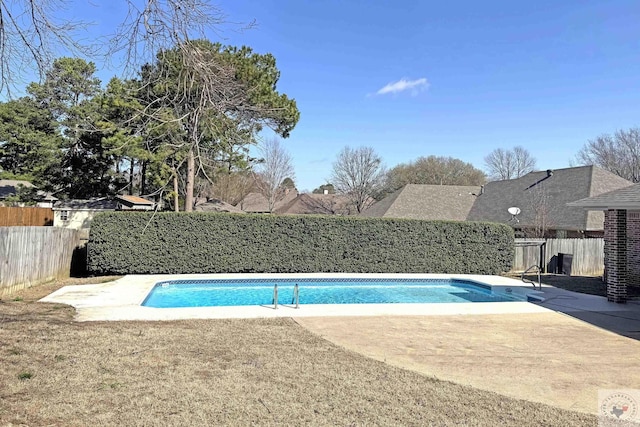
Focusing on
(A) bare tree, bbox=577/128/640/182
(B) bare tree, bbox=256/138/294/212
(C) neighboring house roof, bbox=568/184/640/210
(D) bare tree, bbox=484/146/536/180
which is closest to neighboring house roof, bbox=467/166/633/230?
(C) neighboring house roof, bbox=568/184/640/210

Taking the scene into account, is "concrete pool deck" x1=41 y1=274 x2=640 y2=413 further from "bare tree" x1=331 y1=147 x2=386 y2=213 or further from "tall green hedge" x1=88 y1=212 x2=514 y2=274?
"bare tree" x1=331 y1=147 x2=386 y2=213

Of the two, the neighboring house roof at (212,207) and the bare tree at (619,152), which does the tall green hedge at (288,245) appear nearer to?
the neighboring house roof at (212,207)

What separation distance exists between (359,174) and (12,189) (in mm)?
27894

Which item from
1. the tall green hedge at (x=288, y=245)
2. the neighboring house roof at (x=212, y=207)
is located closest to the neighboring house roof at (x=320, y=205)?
the neighboring house roof at (x=212, y=207)

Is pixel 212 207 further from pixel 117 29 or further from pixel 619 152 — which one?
pixel 619 152

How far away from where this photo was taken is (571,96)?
20047 mm

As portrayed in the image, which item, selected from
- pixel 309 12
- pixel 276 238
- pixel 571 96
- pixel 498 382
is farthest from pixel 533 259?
pixel 498 382

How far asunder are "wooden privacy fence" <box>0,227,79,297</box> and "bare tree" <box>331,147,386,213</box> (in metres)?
29.6

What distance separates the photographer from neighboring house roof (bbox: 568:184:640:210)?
34.8ft

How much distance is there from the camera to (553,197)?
80.8ft

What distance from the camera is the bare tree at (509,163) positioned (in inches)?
2101

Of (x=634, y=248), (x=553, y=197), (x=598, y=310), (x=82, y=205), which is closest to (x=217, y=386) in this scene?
(x=598, y=310)

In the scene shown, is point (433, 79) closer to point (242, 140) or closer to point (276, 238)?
point (276, 238)

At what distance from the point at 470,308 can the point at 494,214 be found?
19133mm
